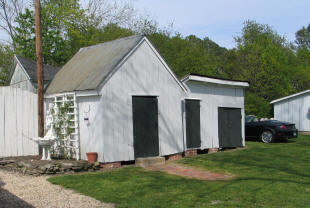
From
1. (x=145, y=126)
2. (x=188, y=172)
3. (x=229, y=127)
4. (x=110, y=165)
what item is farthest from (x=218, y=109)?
(x=110, y=165)

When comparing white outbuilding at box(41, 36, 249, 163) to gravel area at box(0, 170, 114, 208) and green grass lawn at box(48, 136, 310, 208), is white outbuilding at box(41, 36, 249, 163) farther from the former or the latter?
gravel area at box(0, 170, 114, 208)

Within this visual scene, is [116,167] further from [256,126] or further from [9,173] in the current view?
[256,126]

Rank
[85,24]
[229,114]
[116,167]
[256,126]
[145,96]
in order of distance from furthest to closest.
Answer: [85,24], [256,126], [229,114], [145,96], [116,167]

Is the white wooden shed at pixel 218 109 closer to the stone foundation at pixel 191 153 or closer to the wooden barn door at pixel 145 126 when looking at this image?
the stone foundation at pixel 191 153

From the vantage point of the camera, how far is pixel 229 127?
655 inches

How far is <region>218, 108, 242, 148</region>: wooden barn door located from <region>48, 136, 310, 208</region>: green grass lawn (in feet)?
14.8

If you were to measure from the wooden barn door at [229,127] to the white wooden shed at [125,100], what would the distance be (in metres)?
3.56

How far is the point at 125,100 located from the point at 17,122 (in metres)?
3.98

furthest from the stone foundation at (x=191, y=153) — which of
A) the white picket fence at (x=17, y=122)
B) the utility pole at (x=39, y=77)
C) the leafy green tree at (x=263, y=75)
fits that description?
the leafy green tree at (x=263, y=75)

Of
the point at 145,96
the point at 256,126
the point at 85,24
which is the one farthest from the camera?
the point at 85,24

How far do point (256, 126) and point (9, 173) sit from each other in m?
13.7

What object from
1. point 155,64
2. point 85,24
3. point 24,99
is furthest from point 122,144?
point 85,24

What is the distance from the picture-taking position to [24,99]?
12.5 m

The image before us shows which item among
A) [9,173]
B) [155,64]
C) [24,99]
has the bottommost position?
[9,173]
